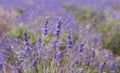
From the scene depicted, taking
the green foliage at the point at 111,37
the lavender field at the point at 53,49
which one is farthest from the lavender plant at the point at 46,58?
the green foliage at the point at 111,37

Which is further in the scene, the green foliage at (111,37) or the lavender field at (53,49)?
the green foliage at (111,37)

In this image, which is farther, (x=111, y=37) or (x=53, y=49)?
(x=111, y=37)

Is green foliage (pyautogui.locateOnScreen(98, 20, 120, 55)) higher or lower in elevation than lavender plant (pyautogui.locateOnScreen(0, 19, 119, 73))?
lower

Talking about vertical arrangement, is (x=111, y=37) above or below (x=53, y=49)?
below

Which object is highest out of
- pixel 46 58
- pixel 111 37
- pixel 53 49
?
pixel 53 49

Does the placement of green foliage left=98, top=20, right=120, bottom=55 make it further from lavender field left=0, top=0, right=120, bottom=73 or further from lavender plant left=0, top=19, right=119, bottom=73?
lavender plant left=0, top=19, right=119, bottom=73

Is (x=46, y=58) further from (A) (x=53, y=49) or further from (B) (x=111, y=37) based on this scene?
(B) (x=111, y=37)

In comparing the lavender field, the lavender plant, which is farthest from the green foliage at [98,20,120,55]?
the lavender plant

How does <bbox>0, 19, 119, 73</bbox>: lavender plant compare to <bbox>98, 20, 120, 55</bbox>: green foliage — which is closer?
<bbox>0, 19, 119, 73</bbox>: lavender plant

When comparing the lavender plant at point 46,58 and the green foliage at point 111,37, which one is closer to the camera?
the lavender plant at point 46,58

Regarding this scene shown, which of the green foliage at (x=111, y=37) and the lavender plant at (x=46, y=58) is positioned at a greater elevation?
the lavender plant at (x=46, y=58)

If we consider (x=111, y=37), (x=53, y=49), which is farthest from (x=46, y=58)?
(x=111, y=37)

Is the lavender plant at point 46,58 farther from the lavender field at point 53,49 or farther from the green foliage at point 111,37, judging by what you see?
the green foliage at point 111,37

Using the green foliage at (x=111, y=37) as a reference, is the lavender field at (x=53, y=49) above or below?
above
